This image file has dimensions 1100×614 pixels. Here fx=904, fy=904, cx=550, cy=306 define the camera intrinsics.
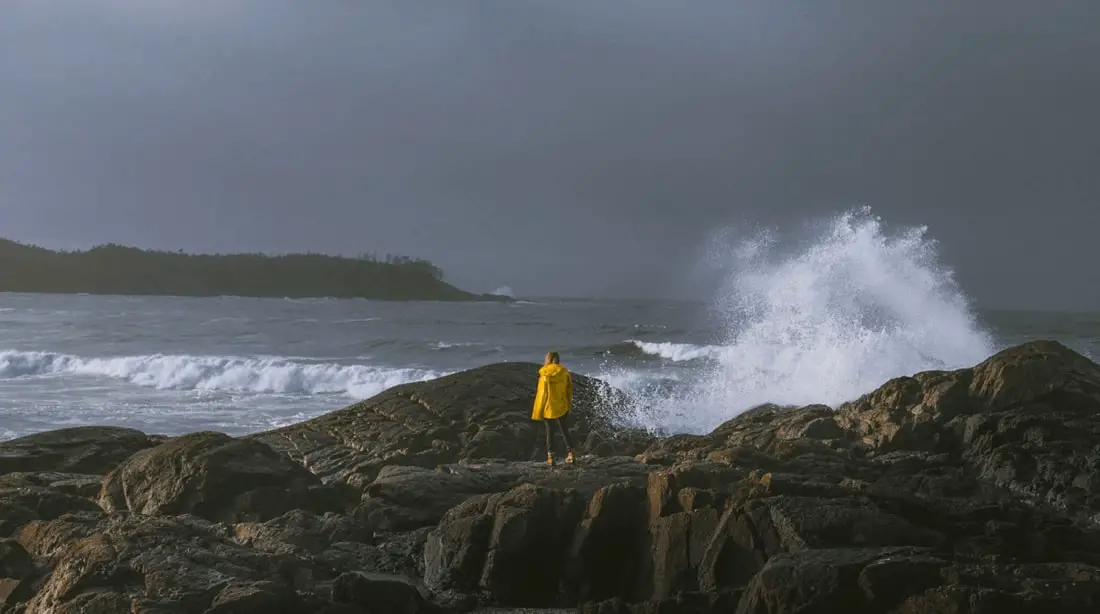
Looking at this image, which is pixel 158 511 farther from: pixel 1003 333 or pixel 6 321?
pixel 6 321

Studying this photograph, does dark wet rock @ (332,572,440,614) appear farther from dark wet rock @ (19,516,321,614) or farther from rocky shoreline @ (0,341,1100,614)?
dark wet rock @ (19,516,321,614)

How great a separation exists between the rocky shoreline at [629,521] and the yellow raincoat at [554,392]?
1305 millimetres

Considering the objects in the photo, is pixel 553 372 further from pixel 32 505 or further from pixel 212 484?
pixel 32 505

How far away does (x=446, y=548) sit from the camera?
7.20 meters

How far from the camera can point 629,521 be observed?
23.5 feet

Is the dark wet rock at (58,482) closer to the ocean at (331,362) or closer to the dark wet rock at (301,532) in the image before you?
the dark wet rock at (301,532)

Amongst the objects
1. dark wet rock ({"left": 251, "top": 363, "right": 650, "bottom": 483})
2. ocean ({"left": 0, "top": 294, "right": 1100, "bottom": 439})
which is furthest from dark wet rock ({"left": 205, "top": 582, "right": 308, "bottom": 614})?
ocean ({"left": 0, "top": 294, "right": 1100, "bottom": 439})

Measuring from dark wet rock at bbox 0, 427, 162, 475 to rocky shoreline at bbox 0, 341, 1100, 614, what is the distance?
0.09 ft

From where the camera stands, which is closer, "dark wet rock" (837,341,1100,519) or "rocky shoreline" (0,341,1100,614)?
"rocky shoreline" (0,341,1100,614)

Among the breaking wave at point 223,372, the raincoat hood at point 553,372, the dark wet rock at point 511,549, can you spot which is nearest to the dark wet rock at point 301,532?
the dark wet rock at point 511,549

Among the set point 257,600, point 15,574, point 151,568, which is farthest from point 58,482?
point 257,600

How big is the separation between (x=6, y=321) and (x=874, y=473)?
5733cm

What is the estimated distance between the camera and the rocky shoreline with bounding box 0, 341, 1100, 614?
18.9 ft

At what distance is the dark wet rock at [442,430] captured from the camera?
11.2 metres
